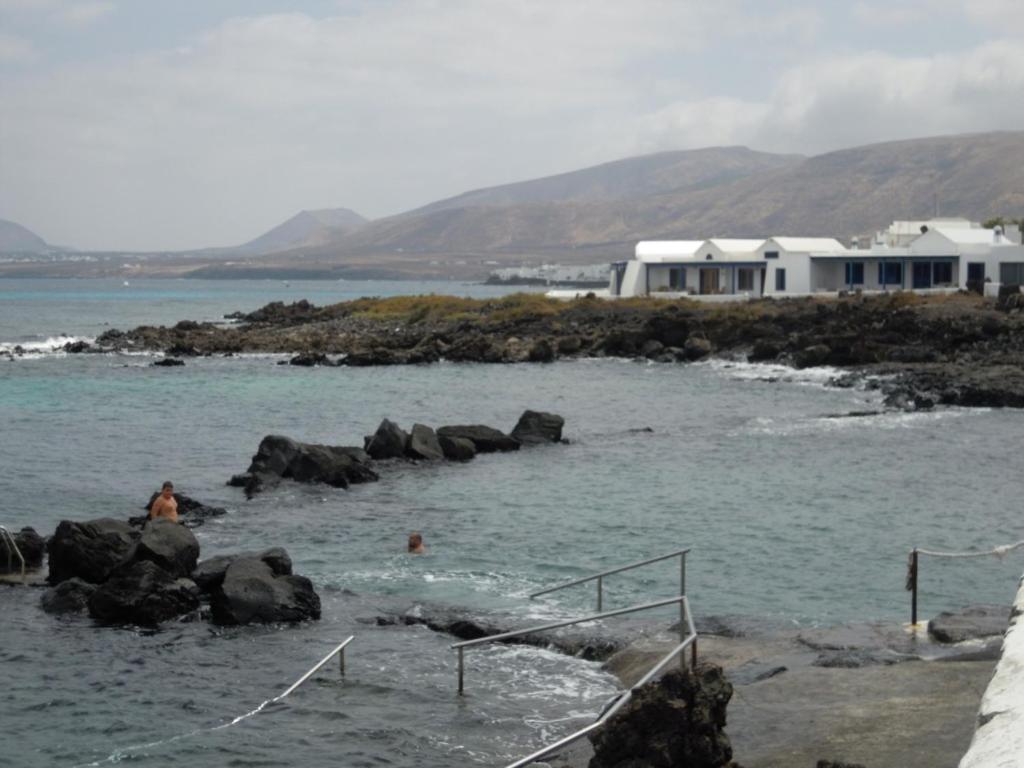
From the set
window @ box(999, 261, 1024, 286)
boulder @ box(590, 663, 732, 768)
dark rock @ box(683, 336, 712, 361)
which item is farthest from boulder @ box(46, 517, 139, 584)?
window @ box(999, 261, 1024, 286)

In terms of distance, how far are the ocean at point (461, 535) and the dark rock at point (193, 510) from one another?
2.30 feet

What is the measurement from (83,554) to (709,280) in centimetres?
6827

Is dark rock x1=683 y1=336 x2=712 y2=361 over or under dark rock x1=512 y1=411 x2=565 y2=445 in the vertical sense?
over

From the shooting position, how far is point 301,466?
2781 cm

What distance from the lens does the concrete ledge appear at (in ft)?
16.6

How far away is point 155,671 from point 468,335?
5785cm

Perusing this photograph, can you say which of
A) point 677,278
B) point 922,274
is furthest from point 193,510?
point 677,278

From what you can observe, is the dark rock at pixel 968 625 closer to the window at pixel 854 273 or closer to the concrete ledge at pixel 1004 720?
the concrete ledge at pixel 1004 720

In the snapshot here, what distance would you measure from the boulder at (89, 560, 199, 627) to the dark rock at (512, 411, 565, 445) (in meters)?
17.2

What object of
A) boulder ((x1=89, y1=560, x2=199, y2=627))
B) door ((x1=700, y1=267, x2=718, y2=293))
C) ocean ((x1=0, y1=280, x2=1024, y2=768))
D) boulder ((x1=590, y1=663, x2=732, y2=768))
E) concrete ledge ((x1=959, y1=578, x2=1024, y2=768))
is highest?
door ((x1=700, y1=267, x2=718, y2=293))

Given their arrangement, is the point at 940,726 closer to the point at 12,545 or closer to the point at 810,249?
the point at 12,545

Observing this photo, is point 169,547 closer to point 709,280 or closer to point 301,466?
point 301,466

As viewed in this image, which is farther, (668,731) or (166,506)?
(166,506)

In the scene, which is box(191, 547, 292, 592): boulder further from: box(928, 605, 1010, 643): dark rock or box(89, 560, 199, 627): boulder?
box(928, 605, 1010, 643): dark rock
